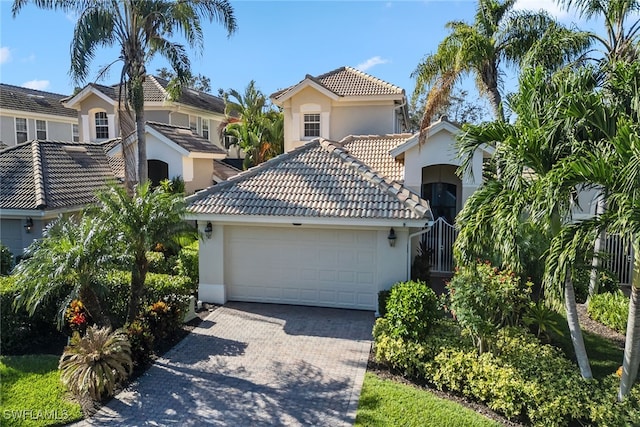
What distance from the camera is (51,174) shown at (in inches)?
738

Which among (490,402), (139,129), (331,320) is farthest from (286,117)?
(490,402)

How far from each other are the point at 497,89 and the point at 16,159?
766 inches

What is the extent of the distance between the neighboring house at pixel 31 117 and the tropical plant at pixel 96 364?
1039 inches

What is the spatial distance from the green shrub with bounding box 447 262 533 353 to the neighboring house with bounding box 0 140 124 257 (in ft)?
36.5

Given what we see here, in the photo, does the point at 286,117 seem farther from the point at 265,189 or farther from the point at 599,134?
the point at 599,134

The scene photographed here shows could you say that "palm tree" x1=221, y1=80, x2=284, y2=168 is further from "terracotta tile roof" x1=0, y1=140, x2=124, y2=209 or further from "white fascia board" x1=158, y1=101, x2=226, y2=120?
"terracotta tile roof" x1=0, y1=140, x2=124, y2=209

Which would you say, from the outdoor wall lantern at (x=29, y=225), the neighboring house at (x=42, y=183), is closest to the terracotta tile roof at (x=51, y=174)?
the neighboring house at (x=42, y=183)

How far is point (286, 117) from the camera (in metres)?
26.9

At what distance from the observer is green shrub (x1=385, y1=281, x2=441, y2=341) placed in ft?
34.3

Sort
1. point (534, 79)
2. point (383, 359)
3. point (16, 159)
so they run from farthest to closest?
1. point (16, 159)
2. point (383, 359)
3. point (534, 79)

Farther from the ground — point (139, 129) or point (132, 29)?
point (132, 29)

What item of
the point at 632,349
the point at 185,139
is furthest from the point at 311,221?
the point at 185,139

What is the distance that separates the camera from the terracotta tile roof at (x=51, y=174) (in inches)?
660

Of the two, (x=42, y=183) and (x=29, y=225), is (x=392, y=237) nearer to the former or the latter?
(x=29, y=225)
